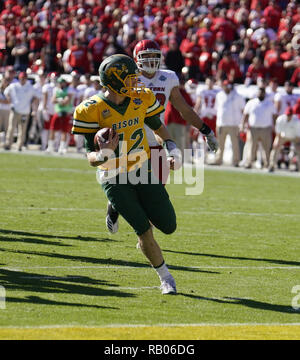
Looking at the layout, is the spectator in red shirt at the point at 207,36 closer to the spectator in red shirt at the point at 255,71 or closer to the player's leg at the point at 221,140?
the spectator in red shirt at the point at 255,71

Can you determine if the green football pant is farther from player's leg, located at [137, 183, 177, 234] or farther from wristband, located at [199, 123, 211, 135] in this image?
wristband, located at [199, 123, 211, 135]

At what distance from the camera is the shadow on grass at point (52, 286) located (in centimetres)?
675

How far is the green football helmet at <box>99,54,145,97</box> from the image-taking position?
23.0 feet

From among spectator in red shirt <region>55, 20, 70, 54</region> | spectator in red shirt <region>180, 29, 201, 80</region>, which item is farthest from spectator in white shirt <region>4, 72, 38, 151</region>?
spectator in red shirt <region>55, 20, 70, 54</region>

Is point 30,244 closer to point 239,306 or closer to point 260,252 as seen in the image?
point 260,252

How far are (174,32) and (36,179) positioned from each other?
922 centimetres

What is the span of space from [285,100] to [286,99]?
31mm

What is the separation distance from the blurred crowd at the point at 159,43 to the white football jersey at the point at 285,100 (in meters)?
0.07

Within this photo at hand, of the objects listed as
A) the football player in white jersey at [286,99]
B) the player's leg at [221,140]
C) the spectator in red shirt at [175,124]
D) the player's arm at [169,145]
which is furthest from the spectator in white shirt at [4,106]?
the player's arm at [169,145]

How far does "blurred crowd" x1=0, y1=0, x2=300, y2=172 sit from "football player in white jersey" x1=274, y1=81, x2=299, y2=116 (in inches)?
3.8

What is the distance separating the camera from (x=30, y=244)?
9.27 m

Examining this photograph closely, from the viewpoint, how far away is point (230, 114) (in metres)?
20.9

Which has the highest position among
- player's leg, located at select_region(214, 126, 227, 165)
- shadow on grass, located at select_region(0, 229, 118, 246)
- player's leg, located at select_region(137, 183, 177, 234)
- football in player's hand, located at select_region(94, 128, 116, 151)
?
football in player's hand, located at select_region(94, 128, 116, 151)

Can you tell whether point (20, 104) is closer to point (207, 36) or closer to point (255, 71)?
point (207, 36)
